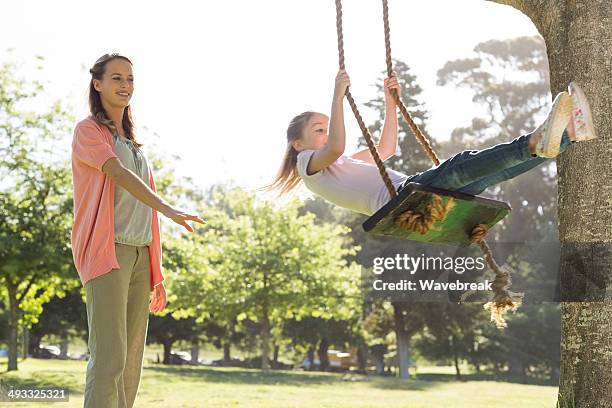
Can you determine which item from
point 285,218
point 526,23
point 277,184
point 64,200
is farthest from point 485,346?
point 277,184

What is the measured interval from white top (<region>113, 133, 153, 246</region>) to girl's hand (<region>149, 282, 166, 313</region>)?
33 centimetres

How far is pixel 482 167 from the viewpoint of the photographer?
3334mm

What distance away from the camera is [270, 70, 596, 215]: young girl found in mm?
3215

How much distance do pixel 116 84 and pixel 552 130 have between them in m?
1.87

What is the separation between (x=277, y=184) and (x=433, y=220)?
114cm

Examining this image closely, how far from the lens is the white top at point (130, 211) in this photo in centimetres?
332

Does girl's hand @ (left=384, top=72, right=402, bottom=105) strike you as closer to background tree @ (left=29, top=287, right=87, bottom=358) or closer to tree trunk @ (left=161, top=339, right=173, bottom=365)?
background tree @ (left=29, top=287, right=87, bottom=358)

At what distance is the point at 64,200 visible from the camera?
56.4ft

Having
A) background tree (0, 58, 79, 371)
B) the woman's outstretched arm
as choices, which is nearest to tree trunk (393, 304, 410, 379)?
background tree (0, 58, 79, 371)

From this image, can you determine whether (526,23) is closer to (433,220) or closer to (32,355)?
(32,355)

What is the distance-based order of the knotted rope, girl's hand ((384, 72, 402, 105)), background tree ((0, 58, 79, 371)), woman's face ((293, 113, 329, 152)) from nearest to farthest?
the knotted rope
girl's hand ((384, 72, 402, 105))
woman's face ((293, 113, 329, 152))
background tree ((0, 58, 79, 371))

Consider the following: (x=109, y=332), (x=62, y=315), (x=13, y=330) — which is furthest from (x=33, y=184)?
(x=109, y=332)

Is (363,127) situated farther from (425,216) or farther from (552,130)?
(552,130)

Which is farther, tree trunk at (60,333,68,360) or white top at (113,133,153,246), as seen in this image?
tree trunk at (60,333,68,360)
